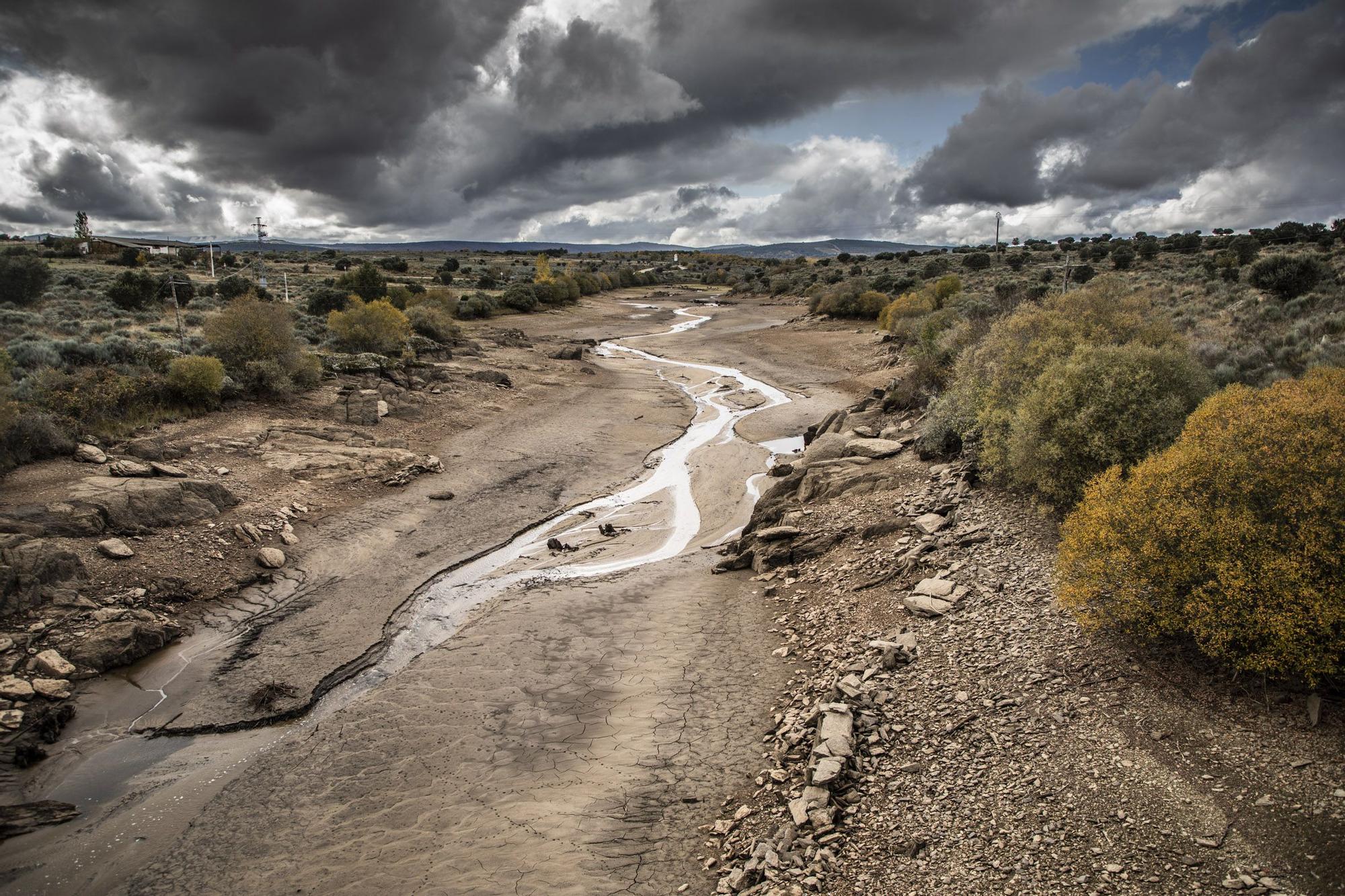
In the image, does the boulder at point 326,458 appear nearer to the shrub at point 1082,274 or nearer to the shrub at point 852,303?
the shrub at point 852,303

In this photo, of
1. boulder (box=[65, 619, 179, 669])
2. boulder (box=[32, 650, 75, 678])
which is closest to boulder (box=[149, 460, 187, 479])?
boulder (box=[65, 619, 179, 669])

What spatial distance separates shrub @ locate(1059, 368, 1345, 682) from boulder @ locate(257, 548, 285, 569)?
1587 centimetres

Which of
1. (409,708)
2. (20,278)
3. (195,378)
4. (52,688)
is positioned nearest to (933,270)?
(195,378)

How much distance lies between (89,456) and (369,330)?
56.3 feet

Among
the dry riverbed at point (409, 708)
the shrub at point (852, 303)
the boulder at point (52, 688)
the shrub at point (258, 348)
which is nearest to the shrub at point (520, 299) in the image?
the shrub at point (852, 303)

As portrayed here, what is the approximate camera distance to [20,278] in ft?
117

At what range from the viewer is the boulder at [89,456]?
1711cm

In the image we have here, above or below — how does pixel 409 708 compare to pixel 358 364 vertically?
below

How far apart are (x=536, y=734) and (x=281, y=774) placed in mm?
3630

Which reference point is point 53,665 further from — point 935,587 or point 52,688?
point 935,587

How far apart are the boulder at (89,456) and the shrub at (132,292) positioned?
25456 mm

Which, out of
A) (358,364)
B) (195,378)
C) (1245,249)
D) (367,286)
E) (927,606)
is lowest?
(927,606)

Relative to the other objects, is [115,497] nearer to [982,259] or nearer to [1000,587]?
[1000,587]

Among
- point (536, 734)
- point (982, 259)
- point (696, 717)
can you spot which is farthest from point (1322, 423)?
point (982, 259)
